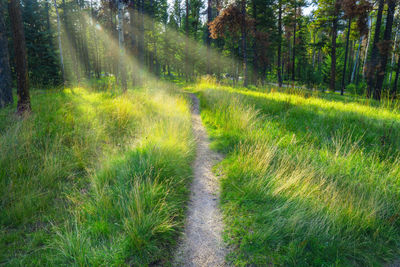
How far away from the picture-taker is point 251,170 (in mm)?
3641

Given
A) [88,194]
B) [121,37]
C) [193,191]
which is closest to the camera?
[88,194]

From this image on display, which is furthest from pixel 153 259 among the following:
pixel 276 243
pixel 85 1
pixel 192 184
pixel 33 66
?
pixel 85 1

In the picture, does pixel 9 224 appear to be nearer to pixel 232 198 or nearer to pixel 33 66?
pixel 232 198

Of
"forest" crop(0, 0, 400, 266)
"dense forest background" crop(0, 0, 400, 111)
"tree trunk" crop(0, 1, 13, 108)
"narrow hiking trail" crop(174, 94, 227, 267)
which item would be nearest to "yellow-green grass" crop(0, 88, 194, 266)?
"forest" crop(0, 0, 400, 266)

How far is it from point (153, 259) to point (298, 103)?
8352 millimetres

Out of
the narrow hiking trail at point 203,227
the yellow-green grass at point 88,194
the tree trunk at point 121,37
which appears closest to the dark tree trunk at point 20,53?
the yellow-green grass at point 88,194

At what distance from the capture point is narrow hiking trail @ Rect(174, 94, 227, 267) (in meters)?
2.26

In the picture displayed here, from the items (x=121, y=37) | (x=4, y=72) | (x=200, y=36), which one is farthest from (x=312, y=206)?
(x=200, y=36)

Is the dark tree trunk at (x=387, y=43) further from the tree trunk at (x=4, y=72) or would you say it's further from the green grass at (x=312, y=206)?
the tree trunk at (x=4, y=72)

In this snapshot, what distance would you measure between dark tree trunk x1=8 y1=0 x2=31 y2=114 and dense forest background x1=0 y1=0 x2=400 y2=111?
6cm

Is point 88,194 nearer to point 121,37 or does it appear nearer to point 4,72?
point 4,72

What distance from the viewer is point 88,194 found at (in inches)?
130

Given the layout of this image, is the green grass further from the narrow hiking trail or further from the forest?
the narrow hiking trail

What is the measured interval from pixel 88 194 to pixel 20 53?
6.01 m
